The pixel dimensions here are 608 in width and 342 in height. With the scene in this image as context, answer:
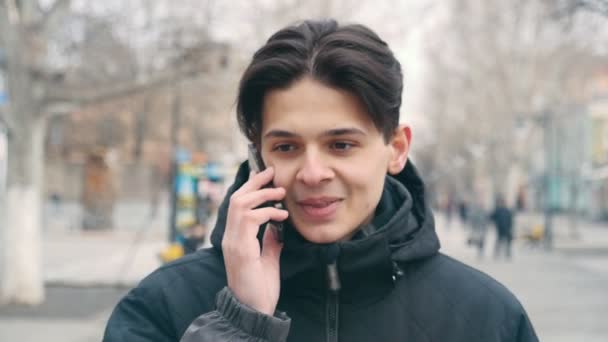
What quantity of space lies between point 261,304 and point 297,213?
0.25 metres

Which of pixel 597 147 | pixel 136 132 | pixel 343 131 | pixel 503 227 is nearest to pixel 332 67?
pixel 343 131

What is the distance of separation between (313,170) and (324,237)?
172 mm

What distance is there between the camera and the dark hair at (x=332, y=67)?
1911 mm

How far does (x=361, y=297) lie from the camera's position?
1955mm

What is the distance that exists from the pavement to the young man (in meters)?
7.87

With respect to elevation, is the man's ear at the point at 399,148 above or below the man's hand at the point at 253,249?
above

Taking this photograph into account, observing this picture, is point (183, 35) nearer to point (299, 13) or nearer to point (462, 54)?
point (299, 13)

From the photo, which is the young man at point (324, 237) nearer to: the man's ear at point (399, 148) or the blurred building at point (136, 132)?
the man's ear at point (399, 148)

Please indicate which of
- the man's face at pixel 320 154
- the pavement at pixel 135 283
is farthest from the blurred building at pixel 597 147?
the man's face at pixel 320 154

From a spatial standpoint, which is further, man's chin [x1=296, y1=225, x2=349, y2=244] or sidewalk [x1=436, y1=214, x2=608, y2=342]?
sidewalk [x1=436, y1=214, x2=608, y2=342]

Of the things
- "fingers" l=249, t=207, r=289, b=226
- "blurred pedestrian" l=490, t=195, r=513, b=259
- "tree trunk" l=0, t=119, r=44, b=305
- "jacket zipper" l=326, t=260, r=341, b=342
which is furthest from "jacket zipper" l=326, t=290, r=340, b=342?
"blurred pedestrian" l=490, t=195, r=513, b=259

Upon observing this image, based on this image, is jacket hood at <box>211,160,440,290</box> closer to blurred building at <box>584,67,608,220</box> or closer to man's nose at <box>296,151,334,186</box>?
man's nose at <box>296,151,334,186</box>

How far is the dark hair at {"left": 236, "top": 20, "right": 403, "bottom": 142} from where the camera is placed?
6.27 ft

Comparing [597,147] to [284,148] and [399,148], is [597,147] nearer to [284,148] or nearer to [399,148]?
[399,148]
